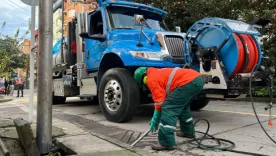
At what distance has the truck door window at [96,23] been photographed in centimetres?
685

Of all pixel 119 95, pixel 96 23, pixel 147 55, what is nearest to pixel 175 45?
pixel 147 55

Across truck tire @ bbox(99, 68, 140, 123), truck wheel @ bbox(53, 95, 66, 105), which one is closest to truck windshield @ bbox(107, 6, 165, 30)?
truck tire @ bbox(99, 68, 140, 123)

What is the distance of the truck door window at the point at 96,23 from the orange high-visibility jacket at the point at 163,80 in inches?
126

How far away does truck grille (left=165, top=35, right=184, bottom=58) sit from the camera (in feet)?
19.0

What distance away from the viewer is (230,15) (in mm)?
11258

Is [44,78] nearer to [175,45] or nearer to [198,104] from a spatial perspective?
[175,45]

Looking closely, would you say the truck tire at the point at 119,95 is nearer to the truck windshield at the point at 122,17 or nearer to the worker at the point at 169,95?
the truck windshield at the point at 122,17

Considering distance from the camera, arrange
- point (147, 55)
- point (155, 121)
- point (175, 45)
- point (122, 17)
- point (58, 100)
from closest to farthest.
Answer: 1. point (155, 121)
2. point (147, 55)
3. point (175, 45)
4. point (122, 17)
5. point (58, 100)

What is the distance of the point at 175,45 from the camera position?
5.89 m

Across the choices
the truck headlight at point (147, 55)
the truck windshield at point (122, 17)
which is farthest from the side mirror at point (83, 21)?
the truck headlight at point (147, 55)

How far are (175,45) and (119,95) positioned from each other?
1470mm

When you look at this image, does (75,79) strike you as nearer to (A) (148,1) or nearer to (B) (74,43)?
(B) (74,43)

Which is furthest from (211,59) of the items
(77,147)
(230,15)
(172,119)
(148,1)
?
(148,1)

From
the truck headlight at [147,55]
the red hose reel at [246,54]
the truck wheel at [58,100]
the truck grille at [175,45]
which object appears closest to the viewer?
A: the red hose reel at [246,54]
